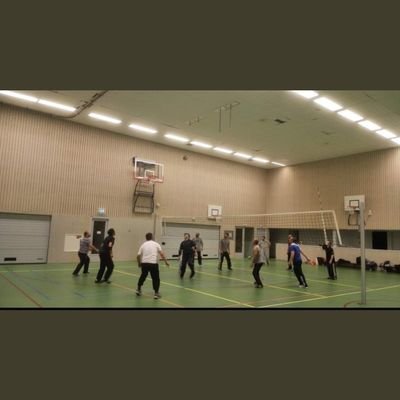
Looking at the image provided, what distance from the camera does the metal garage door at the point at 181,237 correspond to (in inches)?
865

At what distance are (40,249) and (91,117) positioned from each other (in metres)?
7.35

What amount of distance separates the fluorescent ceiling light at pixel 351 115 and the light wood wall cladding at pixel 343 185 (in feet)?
19.6

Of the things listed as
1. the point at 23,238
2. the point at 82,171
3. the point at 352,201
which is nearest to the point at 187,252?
the point at 82,171

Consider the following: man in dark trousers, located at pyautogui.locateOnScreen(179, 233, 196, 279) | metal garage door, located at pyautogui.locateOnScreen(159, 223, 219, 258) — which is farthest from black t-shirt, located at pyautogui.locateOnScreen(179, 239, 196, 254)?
metal garage door, located at pyautogui.locateOnScreen(159, 223, 219, 258)

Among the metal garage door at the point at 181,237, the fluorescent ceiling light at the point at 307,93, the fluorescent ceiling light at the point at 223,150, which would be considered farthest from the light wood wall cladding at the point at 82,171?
the fluorescent ceiling light at the point at 307,93

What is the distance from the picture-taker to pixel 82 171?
18.6 metres

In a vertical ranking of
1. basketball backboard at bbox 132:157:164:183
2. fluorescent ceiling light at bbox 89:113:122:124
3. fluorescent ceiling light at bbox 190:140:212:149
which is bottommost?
basketball backboard at bbox 132:157:164:183

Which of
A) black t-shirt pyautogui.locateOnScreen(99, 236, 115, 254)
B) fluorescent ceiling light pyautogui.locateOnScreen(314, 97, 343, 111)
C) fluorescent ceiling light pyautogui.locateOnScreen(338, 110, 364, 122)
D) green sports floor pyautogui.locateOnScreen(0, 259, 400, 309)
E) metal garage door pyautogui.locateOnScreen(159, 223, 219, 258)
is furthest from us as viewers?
metal garage door pyautogui.locateOnScreen(159, 223, 219, 258)

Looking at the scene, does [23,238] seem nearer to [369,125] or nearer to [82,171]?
[82,171]

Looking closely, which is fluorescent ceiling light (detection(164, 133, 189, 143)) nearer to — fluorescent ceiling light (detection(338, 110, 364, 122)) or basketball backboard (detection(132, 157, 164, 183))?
basketball backboard (detection(132, 157, 164, 183))

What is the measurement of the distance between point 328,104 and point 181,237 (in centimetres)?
1257

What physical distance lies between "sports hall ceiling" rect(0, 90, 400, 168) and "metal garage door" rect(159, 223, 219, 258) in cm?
560

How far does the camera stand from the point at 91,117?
17547 mm

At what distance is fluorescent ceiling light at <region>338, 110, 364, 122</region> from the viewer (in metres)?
15.4
